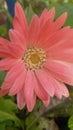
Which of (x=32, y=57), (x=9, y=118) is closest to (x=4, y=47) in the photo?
(x=32, y=57)

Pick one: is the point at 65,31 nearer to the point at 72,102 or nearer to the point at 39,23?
the point at 39,23

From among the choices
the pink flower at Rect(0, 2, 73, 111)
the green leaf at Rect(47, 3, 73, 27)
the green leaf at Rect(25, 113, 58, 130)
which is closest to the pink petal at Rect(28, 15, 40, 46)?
the pink flower at Rect(0, 2, 73, 111)

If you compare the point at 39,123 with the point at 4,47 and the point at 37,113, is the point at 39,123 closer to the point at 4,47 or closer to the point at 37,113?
the point at 37,113

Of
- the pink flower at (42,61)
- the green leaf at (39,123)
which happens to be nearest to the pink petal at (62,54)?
the pink flower at (42,61)

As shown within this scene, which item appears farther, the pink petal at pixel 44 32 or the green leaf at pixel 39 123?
the green leaf at pixel 39 123

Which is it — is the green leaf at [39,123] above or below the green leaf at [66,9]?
below

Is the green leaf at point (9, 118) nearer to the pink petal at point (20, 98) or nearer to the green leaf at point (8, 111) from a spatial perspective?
the green leaf at point (8, 111)

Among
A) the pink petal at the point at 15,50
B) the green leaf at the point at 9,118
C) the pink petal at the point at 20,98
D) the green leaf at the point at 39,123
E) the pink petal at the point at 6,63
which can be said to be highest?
the pink petal at the point at 15,50

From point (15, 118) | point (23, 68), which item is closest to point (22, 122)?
point (15, 118)
